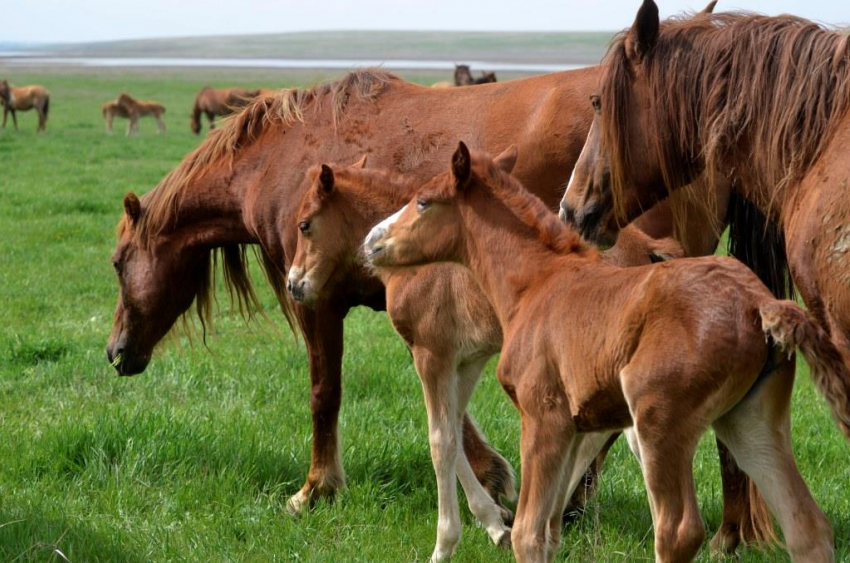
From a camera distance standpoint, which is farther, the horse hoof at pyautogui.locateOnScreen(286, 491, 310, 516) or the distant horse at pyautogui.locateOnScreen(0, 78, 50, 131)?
the distant horse at pyautogui.locateOnScreen(0, 78, 50, 131)

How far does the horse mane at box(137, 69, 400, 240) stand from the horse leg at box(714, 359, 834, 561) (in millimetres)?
2826

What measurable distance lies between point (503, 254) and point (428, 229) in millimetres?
331

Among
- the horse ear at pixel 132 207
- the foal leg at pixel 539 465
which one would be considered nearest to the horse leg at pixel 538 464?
the foal leg at pixel 539 465

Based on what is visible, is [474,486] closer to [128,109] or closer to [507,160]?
[507,160]

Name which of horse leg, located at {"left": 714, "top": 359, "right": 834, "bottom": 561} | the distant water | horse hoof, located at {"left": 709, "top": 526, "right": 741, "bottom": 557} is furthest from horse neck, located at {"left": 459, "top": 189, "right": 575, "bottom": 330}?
the distant water

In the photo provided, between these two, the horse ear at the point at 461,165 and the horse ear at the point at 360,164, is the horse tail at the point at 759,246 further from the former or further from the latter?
the horse ear at the point at 360,164

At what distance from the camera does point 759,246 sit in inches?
178

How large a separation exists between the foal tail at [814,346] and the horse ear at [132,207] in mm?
3711

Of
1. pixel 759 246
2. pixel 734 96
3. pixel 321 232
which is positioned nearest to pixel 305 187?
pixel 321 232

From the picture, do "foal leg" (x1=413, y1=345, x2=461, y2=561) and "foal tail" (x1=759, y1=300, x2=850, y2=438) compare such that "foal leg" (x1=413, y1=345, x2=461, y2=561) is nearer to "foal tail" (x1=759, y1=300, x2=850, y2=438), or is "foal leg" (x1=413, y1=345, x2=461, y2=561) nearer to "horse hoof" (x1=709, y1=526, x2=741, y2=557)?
"horse hoof" (x1=709, y1=526, x2=741, y2=557)

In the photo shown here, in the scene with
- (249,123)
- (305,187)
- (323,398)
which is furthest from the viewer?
(249,123)

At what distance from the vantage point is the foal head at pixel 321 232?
4.75 metres

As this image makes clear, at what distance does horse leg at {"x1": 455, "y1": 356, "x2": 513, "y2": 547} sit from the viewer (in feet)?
14.8

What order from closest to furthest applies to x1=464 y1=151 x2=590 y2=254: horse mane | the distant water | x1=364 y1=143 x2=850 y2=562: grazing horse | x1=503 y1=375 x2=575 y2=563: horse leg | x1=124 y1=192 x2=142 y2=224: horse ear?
x1=364 y1=143 x2=850 y2=562: grazing horse → x1=503 y1=375 x2=575 y2=563: horse leg → x1=464 y1=151 x2=590 y2=254: horse mane → x1=124 y1=192 x2=142 y2=224: horse ear → the distant water
